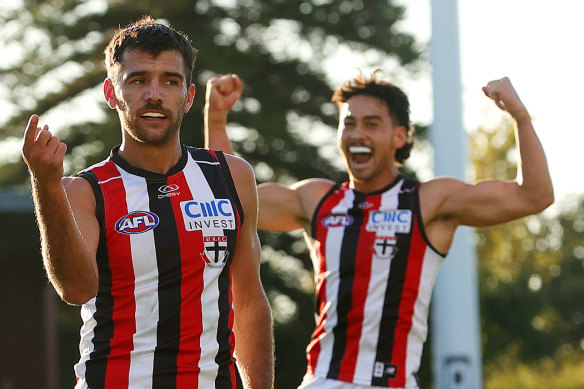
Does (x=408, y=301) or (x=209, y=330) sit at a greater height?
(x=408, y=301)

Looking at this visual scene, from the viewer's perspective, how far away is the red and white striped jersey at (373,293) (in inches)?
223

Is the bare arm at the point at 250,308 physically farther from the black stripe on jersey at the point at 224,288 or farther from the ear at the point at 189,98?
the ear at the point at 189,98

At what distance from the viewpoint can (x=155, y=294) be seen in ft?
12.0

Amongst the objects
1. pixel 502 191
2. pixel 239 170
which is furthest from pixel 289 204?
pixel 239 170

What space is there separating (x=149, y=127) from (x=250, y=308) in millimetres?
814

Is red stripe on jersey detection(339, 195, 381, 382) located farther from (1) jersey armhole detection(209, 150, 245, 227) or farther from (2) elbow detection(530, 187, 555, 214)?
(1) jersey armhole detection(209, 150, 245, 227)

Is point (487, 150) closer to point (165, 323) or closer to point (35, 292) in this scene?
point (35, 292)

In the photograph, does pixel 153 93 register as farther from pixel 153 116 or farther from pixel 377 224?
pixel 377 224

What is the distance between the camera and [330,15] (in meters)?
20.3

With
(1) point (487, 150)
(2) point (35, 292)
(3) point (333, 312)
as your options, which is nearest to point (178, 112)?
(3) point (333, 312)

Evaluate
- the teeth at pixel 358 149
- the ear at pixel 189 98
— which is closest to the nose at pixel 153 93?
→ the ear at pixel 189 98

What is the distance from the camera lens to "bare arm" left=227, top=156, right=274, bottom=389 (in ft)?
13.1

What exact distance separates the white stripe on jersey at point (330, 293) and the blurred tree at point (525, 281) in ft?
65.4

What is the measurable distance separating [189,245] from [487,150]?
3929 centimetres
